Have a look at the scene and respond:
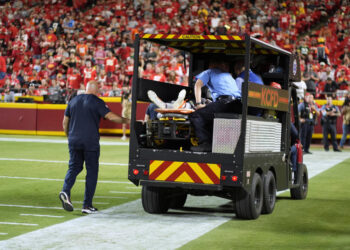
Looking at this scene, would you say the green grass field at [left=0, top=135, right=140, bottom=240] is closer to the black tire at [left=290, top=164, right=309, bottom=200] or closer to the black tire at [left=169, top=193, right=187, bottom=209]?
the black tire at [left=169, top=193, right=187, bottom=209]

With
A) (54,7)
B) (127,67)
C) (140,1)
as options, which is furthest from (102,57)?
(54,7)

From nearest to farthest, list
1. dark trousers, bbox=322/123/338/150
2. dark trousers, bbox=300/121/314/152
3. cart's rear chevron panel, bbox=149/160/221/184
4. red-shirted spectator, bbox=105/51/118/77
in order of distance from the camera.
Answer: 1. cart's rear chevron panel, bbox=149/160/221/184
2. dark trousers, bbox=300/121/314/152
3. dark trousers, bbox=322/123/338/150
4. red-shirted spectator, bbox=105/51/118/77

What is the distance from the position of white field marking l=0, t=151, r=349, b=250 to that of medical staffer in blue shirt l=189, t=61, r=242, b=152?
3.32ft

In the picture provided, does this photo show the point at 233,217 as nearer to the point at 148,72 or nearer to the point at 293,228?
the point at 293,228

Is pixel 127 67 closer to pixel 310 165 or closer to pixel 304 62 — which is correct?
pixel 304 62

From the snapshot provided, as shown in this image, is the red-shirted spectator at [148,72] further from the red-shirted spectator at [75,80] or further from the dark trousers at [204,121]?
the dark trousers at [204,121]

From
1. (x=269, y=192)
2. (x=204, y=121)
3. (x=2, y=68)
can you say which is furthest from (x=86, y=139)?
(x=2, y=68)

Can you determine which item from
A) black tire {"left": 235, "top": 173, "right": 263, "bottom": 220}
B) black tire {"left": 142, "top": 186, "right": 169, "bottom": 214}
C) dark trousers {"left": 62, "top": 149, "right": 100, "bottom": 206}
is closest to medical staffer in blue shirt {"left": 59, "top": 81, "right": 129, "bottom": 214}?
dark trousers {"left": 62, "top": 149, "right": 100, "bottom": 206}

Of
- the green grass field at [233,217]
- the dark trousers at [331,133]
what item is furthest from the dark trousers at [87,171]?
the dark trousers at [331,133]

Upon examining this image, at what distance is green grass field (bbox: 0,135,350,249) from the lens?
747 centimetres

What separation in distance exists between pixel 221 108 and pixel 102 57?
22.4 metres

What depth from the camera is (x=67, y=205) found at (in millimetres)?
9156

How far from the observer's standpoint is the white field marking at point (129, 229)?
276 inches

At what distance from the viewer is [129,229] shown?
798 cm
